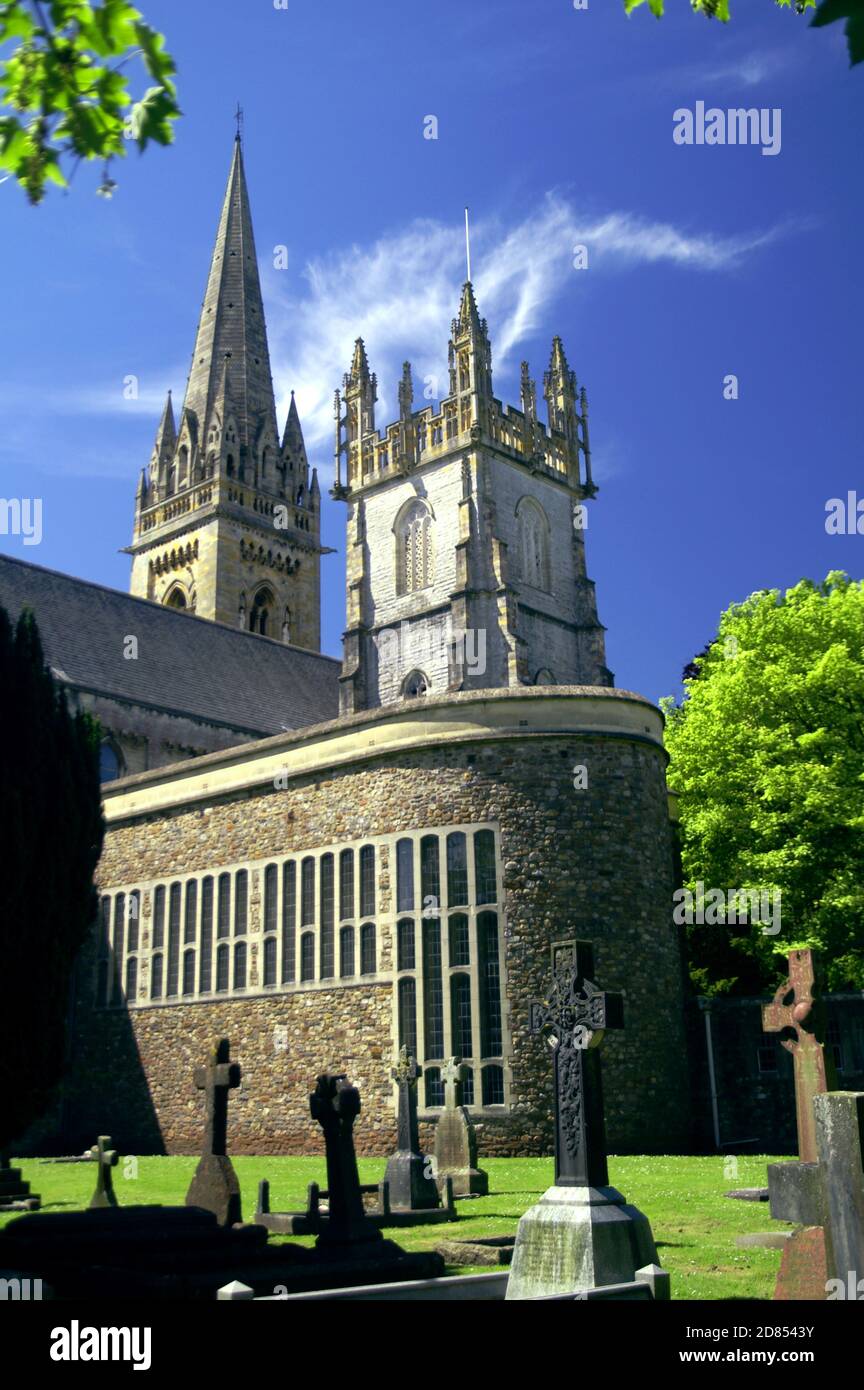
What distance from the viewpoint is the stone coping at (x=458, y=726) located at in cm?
2145

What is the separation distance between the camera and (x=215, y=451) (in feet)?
241

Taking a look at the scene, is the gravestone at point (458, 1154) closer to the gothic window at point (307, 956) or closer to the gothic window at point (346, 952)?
the gothic window at point (346, 952)

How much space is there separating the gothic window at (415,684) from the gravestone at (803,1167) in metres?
37.2

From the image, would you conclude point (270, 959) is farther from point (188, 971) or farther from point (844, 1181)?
point (844, 1181)

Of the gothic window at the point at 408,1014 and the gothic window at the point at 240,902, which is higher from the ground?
the gothic window at the point at 240,902

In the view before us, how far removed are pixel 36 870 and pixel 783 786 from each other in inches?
623

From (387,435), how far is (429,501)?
4.25m

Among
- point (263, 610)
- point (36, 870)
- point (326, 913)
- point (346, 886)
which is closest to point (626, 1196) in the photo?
point (36, 870)


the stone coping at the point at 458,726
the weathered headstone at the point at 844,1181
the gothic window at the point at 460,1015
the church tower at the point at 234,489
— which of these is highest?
the church tower at the point at 234,489

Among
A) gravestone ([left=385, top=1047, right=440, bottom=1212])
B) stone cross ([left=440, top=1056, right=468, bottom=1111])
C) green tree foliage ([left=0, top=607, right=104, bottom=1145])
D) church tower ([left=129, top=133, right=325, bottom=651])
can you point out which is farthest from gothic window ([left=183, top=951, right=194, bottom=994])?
church tower ([left=129, top=133, right=325, bottom=651])

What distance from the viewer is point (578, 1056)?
381 inches

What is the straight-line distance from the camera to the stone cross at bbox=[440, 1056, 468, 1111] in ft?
54.9

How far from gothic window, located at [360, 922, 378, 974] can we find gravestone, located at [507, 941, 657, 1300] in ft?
38.0

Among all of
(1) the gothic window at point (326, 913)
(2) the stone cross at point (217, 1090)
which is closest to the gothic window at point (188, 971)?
(1) the gothic window at point (326, 913)
